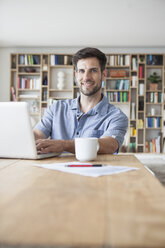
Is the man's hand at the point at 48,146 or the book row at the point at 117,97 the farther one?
the book row at the point at 117,97

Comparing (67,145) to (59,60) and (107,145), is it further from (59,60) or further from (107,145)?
(59,60)

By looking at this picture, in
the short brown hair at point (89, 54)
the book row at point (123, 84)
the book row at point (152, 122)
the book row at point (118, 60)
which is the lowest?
the book row at point (152, 122)

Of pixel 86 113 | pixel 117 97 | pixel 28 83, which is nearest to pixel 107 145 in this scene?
pixel 86 113

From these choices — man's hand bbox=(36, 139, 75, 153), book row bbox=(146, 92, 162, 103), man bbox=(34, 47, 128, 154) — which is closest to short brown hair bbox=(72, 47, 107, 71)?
man bbox=(34, 47, 128, 154)

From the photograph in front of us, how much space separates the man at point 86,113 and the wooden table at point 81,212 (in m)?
0.95

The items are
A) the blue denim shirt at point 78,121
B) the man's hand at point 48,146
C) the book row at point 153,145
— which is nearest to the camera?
the man's hand at point 48,146

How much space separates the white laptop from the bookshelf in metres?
5.24

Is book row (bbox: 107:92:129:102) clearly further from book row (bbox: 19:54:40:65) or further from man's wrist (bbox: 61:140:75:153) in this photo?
man's wrist (bbox: 61:140:75:153)

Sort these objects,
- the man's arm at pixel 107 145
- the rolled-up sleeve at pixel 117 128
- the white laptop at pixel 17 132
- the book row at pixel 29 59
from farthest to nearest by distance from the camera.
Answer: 1. the book row at pixel 29 59
2. the rolled-up sleeve at pixel 117 128
3. the man's arm at pixel 107 145
4. the white laptop at pixel 17 132

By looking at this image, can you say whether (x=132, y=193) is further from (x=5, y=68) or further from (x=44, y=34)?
(x=5, y=68)

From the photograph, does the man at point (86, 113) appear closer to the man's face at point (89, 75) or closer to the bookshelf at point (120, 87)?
the man's face at point (89, 75)

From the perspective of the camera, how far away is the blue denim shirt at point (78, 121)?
161 centimetres

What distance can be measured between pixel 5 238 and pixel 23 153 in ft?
2.59

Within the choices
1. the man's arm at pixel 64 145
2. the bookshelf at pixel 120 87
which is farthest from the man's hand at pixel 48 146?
the bookshelf at pixel 120 87
